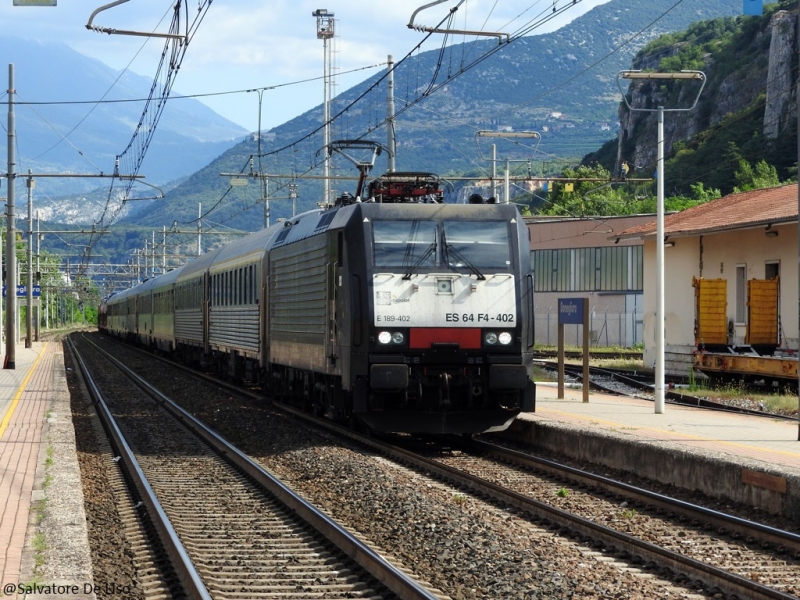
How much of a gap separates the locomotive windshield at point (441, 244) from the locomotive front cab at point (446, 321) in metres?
0.01

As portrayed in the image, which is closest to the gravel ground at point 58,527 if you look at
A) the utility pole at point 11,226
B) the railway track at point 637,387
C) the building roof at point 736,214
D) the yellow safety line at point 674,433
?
the yellow safety line at point 674,433

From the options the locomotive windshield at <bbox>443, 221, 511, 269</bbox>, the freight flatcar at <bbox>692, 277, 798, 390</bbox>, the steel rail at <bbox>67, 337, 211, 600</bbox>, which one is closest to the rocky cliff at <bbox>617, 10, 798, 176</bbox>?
the freight flatcar at <bbox>692, 277, 798, 390</bbox>

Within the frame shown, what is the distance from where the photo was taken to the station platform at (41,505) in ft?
23.3

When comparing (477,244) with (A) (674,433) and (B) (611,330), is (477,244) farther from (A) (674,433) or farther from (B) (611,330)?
(B) (611,330)

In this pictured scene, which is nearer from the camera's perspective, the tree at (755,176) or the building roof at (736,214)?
the building roof at (736,214)

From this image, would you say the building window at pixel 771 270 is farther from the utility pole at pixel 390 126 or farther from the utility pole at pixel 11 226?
the utility pole at pixel 11 226

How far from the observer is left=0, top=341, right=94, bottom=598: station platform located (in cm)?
710

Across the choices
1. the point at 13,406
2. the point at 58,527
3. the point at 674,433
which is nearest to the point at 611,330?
the point at 13,406

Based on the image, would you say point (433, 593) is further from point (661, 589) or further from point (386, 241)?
point (386, 241)

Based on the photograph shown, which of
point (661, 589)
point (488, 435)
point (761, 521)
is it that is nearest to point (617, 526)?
point (761, 521)

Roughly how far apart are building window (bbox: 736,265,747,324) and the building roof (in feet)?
4.41

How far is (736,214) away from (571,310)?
41.1ft

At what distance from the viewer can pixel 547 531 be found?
9.51 meters

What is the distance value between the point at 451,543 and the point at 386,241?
255 inches
